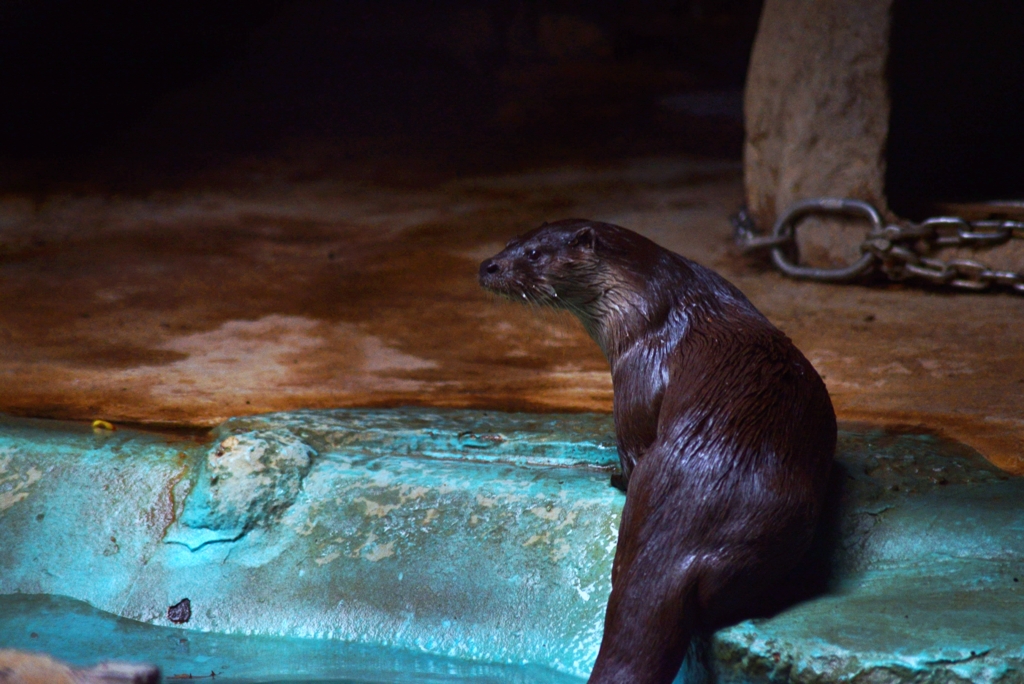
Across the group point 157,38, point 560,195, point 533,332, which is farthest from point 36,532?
point 157,38

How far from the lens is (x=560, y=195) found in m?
6.68

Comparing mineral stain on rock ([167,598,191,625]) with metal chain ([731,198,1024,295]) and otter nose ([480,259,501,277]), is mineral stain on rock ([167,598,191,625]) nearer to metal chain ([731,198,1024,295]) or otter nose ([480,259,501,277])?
otter nose ([480,259,501,277])

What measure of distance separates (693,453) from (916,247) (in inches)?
115

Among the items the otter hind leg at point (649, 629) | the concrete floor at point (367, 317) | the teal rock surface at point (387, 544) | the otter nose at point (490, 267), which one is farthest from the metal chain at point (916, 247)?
the otter hind leg at point (649, 629)

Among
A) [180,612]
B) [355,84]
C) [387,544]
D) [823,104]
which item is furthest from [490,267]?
[355,84]

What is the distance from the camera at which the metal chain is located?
4.39 meters

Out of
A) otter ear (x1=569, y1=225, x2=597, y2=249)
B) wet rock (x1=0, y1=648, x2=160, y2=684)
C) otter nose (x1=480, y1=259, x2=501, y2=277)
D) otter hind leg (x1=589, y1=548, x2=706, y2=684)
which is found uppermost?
otter ear (x1=569, y1=225, x2=597, y2=249)

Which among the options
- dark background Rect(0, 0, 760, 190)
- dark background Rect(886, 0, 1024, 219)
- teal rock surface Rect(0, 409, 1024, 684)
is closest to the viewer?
teal rock surface Rect(0, 409, 1024, 684)

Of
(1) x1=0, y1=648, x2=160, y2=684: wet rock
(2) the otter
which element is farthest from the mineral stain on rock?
(2) the otter

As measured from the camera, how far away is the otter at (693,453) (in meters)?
2.01

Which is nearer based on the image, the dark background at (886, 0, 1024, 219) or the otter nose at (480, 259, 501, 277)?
the otter nose at (480, 259, 501, 277)

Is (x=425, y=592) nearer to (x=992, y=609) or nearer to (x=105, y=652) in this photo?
(x=105, y=652)

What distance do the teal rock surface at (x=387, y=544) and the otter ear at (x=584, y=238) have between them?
0.53 meters

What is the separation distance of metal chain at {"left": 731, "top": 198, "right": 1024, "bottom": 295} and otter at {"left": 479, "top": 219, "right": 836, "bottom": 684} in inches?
85.3
